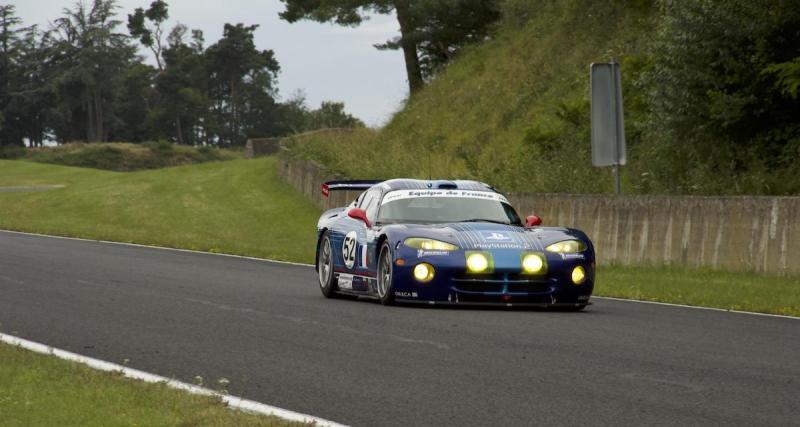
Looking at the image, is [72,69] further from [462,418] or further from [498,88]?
[462,418]

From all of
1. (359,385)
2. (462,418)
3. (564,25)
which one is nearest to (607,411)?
(462,418)

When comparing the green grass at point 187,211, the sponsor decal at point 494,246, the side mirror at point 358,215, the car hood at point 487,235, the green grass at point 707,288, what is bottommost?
the green grass at point 187,211

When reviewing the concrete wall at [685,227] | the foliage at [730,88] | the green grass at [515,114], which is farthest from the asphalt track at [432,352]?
the green grass at [515,114]

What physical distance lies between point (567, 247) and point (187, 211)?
3211cm

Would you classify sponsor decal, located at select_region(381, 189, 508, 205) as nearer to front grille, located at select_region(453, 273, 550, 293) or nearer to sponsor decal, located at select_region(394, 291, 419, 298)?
sponsor decal, located at select_region(394, 291, 419, 298)

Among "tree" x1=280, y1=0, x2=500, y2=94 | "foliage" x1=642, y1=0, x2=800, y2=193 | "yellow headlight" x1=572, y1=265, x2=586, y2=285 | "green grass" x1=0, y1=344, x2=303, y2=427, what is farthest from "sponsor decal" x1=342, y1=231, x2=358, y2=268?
"tree" x1=280, y1=0, x2=500, y2=94

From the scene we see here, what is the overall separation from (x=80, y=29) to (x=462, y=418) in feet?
493

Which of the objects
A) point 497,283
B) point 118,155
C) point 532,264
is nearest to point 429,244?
point 497,283

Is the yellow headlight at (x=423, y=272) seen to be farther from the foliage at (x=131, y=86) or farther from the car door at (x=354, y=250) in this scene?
the foliage at (x=131, y=86)

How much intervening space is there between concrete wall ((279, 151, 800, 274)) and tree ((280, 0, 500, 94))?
31.7m

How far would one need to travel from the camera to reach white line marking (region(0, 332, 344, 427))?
737cm

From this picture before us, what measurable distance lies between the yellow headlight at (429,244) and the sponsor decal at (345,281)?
1.53 m

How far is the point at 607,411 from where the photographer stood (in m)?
7.59

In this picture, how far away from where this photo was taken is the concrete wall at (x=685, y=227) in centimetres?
1922
